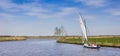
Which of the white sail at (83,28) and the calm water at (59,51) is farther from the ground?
the white sail at (83,28)

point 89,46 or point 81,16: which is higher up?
point 81,16

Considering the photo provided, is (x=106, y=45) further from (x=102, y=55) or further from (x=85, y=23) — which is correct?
(x=102, y=55)

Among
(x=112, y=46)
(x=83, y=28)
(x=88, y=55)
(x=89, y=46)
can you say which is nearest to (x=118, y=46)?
(x=112, y=46)

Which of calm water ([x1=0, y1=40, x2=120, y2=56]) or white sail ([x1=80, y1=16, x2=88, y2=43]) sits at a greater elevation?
white sail ([x1=80, y1=16, x2=88, y2=43])

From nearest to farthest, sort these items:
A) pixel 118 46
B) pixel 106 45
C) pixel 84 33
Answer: pixel 118 46 → pixel 106 45 → pixel 84 33

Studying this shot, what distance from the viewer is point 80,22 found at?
11194cm

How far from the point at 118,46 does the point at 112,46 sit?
140 inches

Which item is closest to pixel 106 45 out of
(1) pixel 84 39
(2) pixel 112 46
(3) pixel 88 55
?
(2) pixel 112 46

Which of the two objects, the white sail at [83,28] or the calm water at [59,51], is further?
the white sail at [83,28]

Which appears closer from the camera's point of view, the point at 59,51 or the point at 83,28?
the point at 59,51

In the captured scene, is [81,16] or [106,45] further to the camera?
[81,16]

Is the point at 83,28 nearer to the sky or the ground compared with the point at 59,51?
nearer to the sky

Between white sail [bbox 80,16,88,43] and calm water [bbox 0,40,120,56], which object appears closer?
calm water [bbox 0,40,120,56]

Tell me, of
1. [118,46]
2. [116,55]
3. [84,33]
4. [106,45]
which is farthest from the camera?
[84,33]
